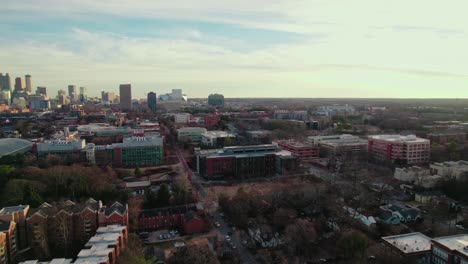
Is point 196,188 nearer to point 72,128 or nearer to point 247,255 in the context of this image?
point 247,255

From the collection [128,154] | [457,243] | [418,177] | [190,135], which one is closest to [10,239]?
[128,154]

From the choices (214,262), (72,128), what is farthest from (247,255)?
(72,128)

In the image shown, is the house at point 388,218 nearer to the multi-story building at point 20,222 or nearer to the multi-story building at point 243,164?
Result: the multi-story building at point 243,164

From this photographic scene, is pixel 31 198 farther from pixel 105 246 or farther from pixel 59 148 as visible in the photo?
pixel 59 148

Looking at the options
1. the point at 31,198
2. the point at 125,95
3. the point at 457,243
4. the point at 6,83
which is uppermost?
the point at 6,83

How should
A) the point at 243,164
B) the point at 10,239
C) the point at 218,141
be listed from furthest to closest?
the point at 218,141, the point at 243,164, the point at 10,239
